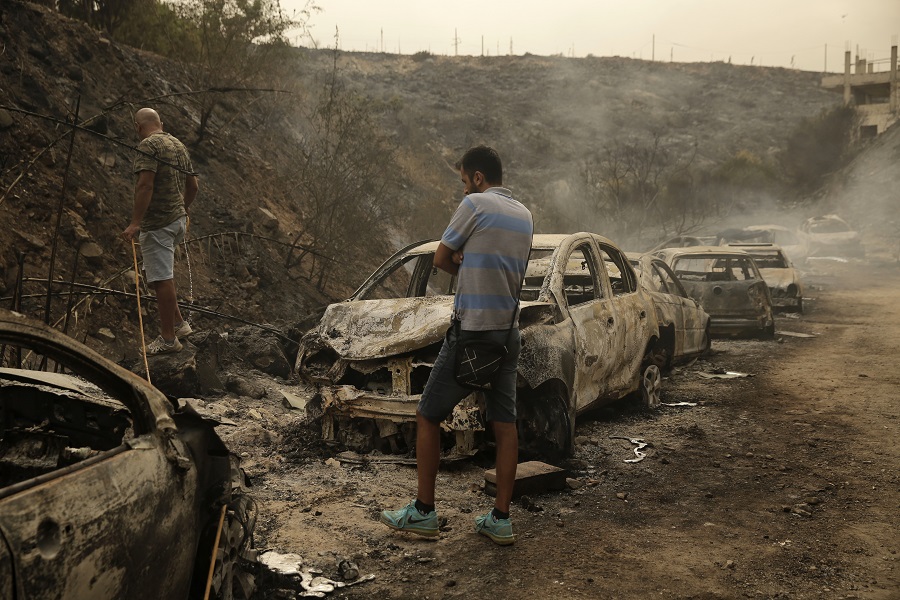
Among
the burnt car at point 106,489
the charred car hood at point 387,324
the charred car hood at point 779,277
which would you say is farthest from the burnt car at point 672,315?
the burnt car at point 106,489

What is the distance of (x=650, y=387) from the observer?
7.82m

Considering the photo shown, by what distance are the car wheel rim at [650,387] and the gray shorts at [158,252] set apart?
14.6 feet

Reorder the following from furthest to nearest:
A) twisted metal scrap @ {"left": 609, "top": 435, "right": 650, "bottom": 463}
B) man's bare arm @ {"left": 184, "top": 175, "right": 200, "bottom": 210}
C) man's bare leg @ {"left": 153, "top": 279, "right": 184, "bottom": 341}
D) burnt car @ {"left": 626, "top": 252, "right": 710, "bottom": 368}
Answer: burnt car @ {"left": 626, "top": 252, "right": 710, "bottom": 368} < man's bare arm @ {"left": 184, "top": 175, "right": 200, "bottom": 210} < man's bare leg @ {"left": 153, "top": 279, "right": 184, "bottom": 341} < twisted metal scrap @ {"left": 609, "top": 435, "right": 650, "bottom": 463}

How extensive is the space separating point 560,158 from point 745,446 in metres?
41.7

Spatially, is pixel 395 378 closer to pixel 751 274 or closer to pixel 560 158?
pixel 751 274

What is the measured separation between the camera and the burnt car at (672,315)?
912 centimetres

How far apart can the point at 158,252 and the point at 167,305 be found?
1.49 ft

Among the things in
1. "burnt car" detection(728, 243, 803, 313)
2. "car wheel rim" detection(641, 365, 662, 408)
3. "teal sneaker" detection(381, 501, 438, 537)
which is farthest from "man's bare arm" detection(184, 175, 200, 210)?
"burnt car" detection(728, 243, 803, 313)

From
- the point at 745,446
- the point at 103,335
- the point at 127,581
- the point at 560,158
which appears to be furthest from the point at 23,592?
the point at 560,158

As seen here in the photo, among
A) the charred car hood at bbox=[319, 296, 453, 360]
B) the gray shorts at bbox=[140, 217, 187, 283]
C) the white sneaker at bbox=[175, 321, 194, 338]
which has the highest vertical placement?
the gray shorts at bbox=[140, 217, 187, 283]

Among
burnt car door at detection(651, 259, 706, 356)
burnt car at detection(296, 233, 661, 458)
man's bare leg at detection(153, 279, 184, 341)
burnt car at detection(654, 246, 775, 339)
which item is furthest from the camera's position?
burnt car at detection(654, 246, 775, 339)

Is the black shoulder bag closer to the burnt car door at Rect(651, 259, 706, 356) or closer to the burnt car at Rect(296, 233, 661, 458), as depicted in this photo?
the burnt car at Rect(296, 233, 661, 458)

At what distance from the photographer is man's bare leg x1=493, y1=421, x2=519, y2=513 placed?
170 inches

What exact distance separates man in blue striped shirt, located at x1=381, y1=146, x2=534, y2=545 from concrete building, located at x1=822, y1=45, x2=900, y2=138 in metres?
50.2
